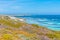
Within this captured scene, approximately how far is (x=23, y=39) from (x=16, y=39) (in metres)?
0.93

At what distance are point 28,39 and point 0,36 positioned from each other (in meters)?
2.25

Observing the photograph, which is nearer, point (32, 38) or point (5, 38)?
Result: point (5, 38)

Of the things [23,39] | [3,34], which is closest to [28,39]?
[23,39]

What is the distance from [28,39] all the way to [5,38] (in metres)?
2.23

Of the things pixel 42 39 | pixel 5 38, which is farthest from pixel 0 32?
pixel 42 39

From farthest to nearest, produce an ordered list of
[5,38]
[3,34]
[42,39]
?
[42,39], [3,34], [5,38]

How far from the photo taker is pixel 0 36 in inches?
680

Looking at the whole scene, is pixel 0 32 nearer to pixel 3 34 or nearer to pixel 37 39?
pixel 3 34

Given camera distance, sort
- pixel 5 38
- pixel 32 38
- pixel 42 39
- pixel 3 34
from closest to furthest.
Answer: pixel 5 38
pixel 3 34
pixel 32 38
pixel 42 39

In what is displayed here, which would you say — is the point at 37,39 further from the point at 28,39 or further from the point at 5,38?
the point at 5,38

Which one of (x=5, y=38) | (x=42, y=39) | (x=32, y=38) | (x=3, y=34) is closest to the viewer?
(x=5, y=38)

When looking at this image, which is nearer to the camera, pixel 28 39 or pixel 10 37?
pixel 10 37

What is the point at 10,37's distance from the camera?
17.1 meters

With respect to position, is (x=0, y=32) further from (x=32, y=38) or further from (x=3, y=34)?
(x=32, y=38)
